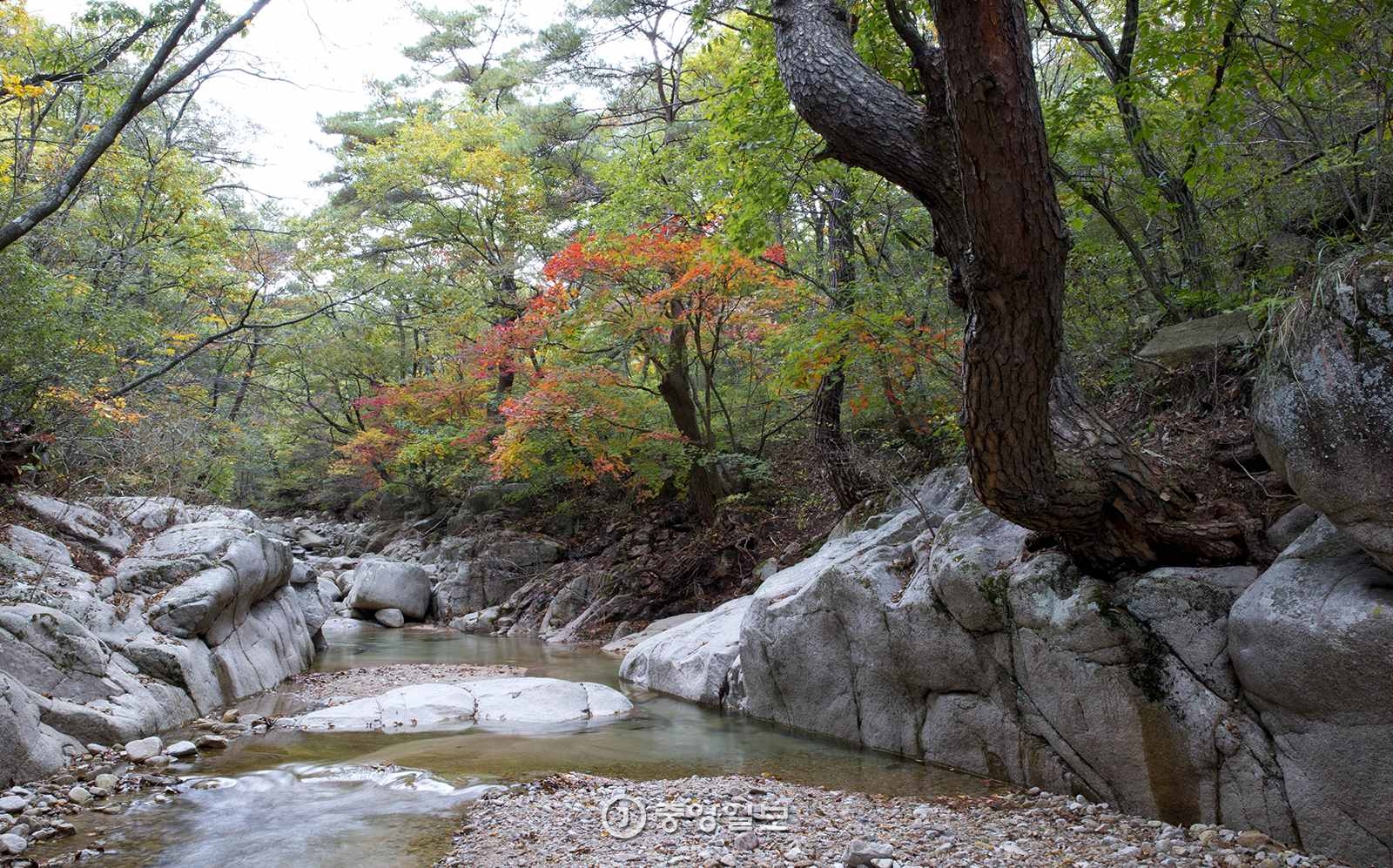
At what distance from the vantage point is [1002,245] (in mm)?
3369

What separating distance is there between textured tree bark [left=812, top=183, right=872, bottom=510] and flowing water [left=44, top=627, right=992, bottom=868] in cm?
352

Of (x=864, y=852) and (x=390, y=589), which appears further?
(x=390, y=589)

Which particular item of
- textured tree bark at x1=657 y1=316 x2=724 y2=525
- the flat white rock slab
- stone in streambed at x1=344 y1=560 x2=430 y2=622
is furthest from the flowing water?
stone in streambed at x1=344 y1=560 x2=430 y2=622

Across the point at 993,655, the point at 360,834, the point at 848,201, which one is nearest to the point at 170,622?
the point at 360,834

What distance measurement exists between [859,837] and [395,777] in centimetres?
302

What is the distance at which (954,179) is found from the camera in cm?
402

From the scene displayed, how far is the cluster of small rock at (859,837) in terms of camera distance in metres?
3.45

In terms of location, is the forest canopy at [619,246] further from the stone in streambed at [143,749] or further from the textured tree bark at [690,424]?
the stone in streambed at [143,749]

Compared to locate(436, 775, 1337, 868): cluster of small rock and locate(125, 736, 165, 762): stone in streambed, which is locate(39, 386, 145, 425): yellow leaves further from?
locate(436, 775, 1337, 868): cluster of small rock

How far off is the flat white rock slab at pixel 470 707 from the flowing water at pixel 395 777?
273mm

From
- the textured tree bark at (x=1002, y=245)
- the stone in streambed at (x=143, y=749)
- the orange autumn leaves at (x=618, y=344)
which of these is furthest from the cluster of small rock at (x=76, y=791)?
the orange autumn leaves at (x=618, y=344)

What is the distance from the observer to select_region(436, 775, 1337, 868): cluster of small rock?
3.45m

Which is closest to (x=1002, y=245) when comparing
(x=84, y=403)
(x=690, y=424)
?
(x=84, y=403)

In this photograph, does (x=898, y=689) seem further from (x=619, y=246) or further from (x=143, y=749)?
(x=619, y=246)
